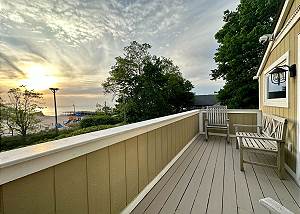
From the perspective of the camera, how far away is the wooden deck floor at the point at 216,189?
2099 millimetres

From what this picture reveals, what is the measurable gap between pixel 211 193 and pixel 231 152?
231 centimetres

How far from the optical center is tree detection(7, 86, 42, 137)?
8.80m

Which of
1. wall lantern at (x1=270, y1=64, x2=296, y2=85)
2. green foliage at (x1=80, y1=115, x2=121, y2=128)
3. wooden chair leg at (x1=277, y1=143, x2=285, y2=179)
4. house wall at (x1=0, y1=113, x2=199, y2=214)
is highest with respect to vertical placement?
wall lantern at (x1=270, y1=64, x2=296, y2=85)

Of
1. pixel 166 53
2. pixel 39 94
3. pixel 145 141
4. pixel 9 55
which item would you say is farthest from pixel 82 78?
pixel 145 141

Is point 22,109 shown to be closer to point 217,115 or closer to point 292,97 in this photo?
point 217,115

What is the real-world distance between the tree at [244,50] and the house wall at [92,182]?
1107cm

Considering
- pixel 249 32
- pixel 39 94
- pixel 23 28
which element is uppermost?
pixel 249 32

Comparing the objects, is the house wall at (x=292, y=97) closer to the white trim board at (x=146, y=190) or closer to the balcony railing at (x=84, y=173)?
the white trim board at (x=146, y=190)

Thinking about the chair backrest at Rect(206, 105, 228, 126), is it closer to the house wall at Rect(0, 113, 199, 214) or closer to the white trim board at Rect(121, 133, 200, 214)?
the white trim board at Rect(121, 133, 200, 214)

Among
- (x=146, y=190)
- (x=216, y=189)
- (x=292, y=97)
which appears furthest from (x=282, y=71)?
(x=146, y=190)

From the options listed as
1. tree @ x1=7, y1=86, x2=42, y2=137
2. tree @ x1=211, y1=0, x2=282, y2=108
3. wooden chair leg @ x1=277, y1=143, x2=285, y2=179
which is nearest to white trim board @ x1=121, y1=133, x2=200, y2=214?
wooden chair leg @ x1=277, y1=143, x2=285, y2=179

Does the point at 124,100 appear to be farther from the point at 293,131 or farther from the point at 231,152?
the point at 293,131

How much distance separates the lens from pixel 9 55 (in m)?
7.84

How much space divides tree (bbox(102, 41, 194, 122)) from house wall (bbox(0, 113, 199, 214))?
14.7m
